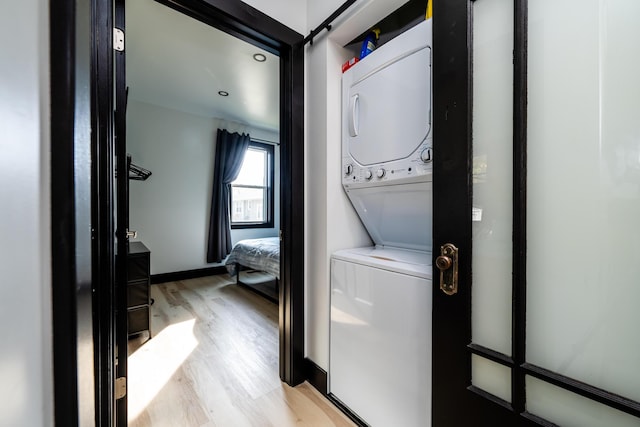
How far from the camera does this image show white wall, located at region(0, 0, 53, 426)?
296mm

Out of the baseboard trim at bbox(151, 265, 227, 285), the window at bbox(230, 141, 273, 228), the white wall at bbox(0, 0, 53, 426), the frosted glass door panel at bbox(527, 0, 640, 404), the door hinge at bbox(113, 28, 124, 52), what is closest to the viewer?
the white wall at bbox(0, 0, 53, 426)

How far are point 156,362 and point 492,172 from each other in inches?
95.2

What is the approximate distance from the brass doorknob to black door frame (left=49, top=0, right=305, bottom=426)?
0.92m

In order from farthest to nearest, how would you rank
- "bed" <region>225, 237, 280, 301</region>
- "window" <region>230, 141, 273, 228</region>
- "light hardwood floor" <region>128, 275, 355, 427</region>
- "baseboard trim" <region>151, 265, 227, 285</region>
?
1. "window" <region>230, 141, 273, 228</region>
2. "baseboard trim" <region>151, 265, 227, 285</region>
3. "bed" <region>225, 237, 280, 301</region>
4. "light hardwood floor" <region>128, 275, 355, 427</region>

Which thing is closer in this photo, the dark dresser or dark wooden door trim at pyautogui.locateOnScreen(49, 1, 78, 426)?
dark wooden door trim at pyautogui.locateOnScreen(49, 1, 78, 426)

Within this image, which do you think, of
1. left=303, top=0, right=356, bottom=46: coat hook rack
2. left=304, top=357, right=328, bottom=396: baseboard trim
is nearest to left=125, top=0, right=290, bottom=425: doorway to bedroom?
left=304, top=357, right=328, bottom=396: baseboard trim

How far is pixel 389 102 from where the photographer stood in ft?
4.09

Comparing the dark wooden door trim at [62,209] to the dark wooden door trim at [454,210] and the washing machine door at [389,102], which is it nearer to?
the dark wooden door trim at [454,210]

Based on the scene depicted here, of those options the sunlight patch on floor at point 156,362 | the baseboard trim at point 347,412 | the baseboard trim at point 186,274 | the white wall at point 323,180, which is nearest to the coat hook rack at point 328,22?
the white wall at point 323,180

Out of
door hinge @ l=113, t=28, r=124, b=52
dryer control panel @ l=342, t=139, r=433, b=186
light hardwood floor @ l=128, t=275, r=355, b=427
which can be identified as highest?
door hinge @ l=113, t=28, r=124, b=52

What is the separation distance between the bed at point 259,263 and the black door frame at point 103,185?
4.37 ft

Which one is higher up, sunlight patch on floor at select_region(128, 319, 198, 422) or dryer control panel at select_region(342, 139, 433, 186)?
dryer control panel at select_region(342, 139, 433, 186)

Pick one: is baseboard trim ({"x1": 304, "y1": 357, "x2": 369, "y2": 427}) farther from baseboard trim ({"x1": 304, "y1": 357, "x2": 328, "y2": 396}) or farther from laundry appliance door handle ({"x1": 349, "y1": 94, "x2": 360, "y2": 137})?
laundry appliance door handle ({"x1": 349, "y1": 94, "x2": 360, "y2": 137})

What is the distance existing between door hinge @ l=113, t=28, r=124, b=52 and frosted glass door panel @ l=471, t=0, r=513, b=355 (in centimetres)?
139
